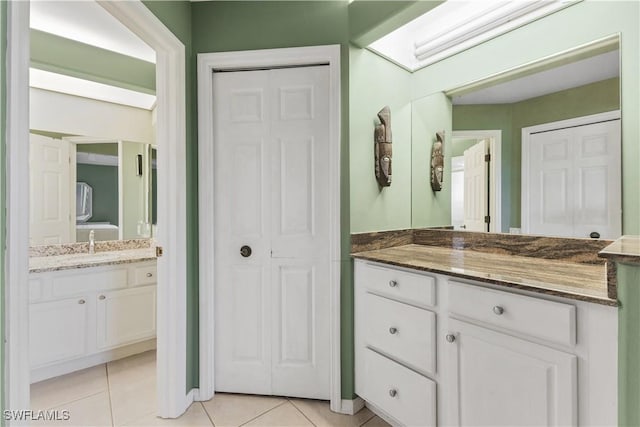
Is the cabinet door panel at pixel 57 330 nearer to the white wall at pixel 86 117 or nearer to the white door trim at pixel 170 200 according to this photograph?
the white door trim at pixel 170 200

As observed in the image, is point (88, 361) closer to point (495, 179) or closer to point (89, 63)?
point (89, 63)

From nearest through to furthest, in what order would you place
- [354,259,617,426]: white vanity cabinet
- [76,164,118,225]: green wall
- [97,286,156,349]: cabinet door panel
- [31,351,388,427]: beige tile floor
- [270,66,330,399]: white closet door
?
1. [354,259,617,426]: white vanity cabinet
2. [31,351,388,427]: beige tile floor
3. [270,66,330,399]: white closet door
4. [97,286,156,349]: cabinet door panel
5. [76,164,118,225]: green wall

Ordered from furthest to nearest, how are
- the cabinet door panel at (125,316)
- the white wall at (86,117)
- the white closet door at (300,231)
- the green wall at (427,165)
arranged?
the white wall at (86,117), the cabinet door panel at (125,316), the green wall at (427,165), the white closet door at (300,231)

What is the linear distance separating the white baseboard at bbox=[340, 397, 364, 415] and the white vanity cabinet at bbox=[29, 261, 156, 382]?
5.72 ft

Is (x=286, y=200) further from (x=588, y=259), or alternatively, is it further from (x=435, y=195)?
(x=588, y=259)

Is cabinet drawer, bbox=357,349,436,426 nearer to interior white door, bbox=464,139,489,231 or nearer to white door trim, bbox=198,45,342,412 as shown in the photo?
white door trim, bbox=198,45,342,412

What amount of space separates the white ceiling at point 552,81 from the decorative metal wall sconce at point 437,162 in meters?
0.28

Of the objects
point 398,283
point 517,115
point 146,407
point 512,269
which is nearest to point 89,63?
point 146,407

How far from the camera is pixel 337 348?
1749mm

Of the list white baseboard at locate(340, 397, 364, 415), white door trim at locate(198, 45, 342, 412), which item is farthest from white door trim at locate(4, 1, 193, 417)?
white baseboard at locate(340, 397, 364, 415)

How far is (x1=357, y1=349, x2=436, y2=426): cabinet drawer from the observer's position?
137 cm

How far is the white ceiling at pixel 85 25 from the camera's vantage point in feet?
6.07

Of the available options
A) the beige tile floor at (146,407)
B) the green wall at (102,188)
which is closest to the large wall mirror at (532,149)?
the beige tile floor at (146,407)

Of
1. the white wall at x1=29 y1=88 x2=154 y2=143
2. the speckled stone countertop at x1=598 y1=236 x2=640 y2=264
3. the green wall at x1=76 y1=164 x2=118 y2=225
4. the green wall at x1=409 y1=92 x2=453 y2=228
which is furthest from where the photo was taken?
the green wall at x1=76 y1=164 x2=118 y2=225
